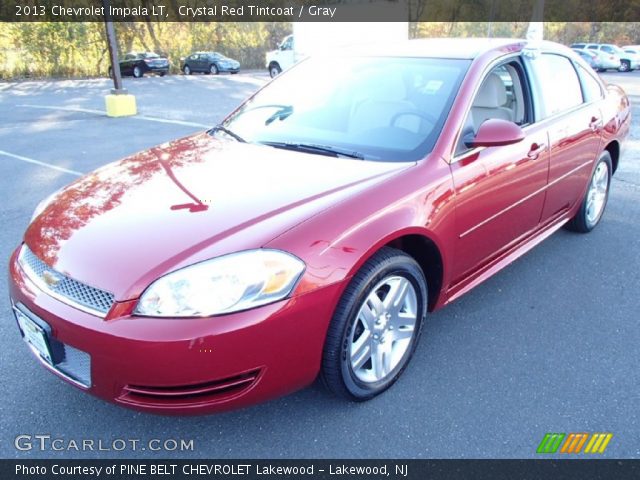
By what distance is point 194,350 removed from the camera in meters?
1.82

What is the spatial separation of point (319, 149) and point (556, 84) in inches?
75.8

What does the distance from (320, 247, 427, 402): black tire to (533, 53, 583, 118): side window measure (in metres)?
1.69

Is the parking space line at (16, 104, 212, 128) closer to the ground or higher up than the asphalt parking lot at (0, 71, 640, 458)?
closer to the ground

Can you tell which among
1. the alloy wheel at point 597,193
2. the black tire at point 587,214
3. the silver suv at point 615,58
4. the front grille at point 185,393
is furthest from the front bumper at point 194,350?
the silver suv at point 615,58

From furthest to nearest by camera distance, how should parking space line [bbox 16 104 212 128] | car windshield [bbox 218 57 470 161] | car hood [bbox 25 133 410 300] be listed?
parking space line [bbox 16 104 212 128]
car windshield [bbox 218 57 470 161]
car hood [bbox 25 133 410 300]

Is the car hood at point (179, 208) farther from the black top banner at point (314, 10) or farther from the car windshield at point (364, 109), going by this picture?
the black top banner at point (314, 10)

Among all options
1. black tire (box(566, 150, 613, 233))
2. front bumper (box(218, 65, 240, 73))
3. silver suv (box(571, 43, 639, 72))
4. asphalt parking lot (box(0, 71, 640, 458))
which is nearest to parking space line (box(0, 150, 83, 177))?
asphalt parking lot (box(0, 71, 640, 458))

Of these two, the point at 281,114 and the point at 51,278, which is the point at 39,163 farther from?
the point at 51,278

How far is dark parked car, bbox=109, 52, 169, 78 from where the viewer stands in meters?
27.3

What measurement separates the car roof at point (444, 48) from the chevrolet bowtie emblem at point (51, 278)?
2296 mm

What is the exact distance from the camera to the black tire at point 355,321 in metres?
2.12

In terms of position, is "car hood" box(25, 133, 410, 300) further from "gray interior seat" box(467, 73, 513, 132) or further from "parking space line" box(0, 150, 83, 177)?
"parking space line" box(0, 150, 83, 177)

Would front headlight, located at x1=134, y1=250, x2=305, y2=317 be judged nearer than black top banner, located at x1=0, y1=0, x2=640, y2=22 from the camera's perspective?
Yes

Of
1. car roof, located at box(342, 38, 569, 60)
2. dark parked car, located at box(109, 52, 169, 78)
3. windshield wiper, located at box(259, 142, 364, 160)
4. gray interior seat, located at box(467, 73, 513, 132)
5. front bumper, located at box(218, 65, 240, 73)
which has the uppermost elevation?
car roof, located at box(342, 38, 569, 60)
